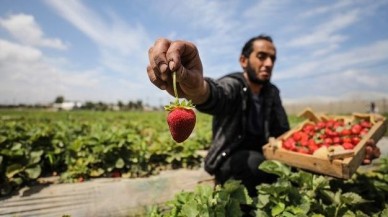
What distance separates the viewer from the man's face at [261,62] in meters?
3.88

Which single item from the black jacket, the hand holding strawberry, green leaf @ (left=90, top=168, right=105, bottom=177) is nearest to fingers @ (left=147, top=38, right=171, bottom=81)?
the hand holding strawberry

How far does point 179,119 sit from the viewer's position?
4.32 ft

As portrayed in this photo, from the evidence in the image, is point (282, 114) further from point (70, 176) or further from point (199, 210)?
point (70, 176)

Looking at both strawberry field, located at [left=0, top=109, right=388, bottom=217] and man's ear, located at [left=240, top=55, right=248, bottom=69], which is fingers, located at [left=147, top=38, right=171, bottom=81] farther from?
man's ear, located at [left=240, top=55, right=248, bottom=69]

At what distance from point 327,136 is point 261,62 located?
1091mm

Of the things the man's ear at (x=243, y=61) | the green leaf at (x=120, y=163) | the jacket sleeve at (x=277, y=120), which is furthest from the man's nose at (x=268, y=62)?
the green leaf at (x=120, y=163)

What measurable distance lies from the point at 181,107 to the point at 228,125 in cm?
240

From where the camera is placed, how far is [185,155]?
511 cm

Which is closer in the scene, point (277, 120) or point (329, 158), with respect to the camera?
point (329, 158)

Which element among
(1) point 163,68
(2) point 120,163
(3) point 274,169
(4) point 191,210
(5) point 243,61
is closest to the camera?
(1) point 163,68

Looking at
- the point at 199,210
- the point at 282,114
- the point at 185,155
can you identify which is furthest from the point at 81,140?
the point at 199,210

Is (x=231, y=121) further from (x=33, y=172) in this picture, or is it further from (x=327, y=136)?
(x=33, y=172)

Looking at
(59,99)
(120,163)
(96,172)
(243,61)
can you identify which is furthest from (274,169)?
(59,99)

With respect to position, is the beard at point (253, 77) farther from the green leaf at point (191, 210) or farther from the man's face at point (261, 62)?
the green leaf at point (191, 210)
